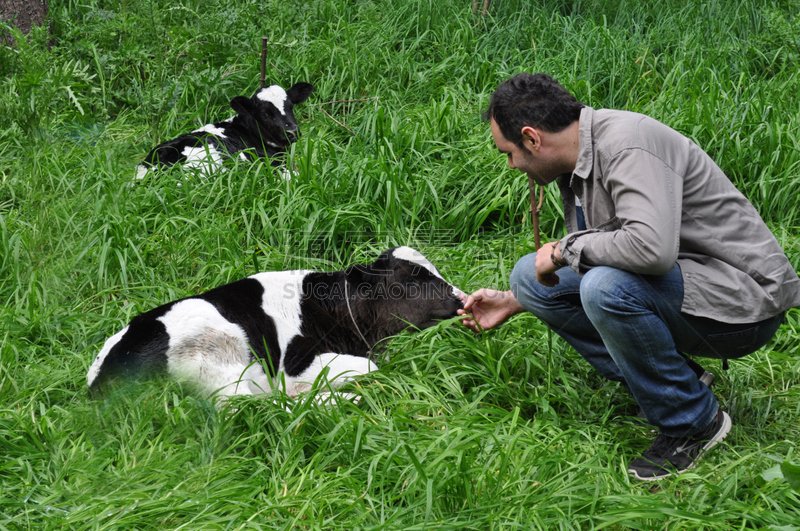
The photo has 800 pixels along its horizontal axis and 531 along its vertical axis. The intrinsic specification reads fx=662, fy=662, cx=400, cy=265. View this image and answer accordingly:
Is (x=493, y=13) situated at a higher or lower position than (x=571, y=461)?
higher

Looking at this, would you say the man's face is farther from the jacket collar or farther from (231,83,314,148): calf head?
(231,83,314,148): calf head

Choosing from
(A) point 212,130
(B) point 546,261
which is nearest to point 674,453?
(B) point 546,261

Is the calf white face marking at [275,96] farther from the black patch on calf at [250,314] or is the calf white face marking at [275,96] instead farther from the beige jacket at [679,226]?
the beige jacket at [679,226]

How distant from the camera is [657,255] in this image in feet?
6.89

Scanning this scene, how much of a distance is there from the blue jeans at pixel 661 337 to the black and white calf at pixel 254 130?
3.16m

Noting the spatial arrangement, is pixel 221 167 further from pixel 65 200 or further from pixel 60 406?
pixel 60 406

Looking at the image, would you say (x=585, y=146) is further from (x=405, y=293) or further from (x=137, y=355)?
(x=137, y=355)

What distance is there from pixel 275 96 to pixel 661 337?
12.9ft

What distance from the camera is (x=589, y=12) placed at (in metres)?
6.29

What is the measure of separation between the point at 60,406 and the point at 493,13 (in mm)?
5195

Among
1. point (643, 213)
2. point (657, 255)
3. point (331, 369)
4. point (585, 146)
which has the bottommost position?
point (331, 369)

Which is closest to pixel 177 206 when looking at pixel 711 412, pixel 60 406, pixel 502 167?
pixel 60 406

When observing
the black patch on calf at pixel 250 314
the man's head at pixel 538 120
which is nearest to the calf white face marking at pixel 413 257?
the black patch on calf at pixel 250 314

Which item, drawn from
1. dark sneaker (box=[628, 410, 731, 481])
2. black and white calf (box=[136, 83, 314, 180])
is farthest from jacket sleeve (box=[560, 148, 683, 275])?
black and white calf (box=[136, 83, 314, 180])
